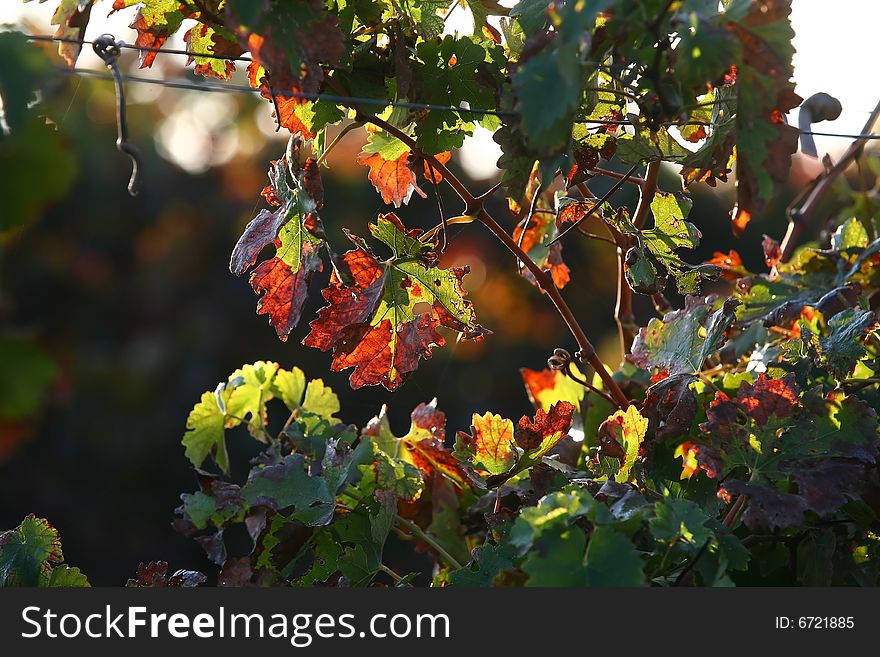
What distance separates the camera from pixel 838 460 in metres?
0.90

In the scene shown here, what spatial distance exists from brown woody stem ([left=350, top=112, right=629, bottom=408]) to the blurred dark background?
3123mm

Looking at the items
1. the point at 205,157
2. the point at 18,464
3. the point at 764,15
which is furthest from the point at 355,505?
the point at 205,157

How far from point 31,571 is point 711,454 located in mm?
739

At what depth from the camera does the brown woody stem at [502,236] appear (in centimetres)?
99

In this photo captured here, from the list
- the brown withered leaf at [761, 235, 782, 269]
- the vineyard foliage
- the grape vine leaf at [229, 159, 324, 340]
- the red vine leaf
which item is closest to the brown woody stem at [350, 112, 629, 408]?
the vineyard foliage

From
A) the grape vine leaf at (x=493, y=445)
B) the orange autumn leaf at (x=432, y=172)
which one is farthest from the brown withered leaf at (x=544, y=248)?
the grape vine leaf at (x=493, y=445)

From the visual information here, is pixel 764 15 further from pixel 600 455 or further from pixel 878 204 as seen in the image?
pixel 878 204

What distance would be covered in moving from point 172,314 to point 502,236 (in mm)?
4930

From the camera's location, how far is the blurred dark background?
4.95 metres

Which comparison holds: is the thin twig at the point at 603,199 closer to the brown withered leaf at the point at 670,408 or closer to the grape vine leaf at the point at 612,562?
the brown withered leaf at the point at 670,408

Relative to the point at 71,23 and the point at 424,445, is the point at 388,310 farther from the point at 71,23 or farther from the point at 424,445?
the point at 71,23

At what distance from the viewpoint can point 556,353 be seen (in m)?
1.14

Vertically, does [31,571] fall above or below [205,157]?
below

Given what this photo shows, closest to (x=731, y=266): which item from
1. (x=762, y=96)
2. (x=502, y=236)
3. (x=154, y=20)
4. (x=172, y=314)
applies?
(x=502, y=236)
